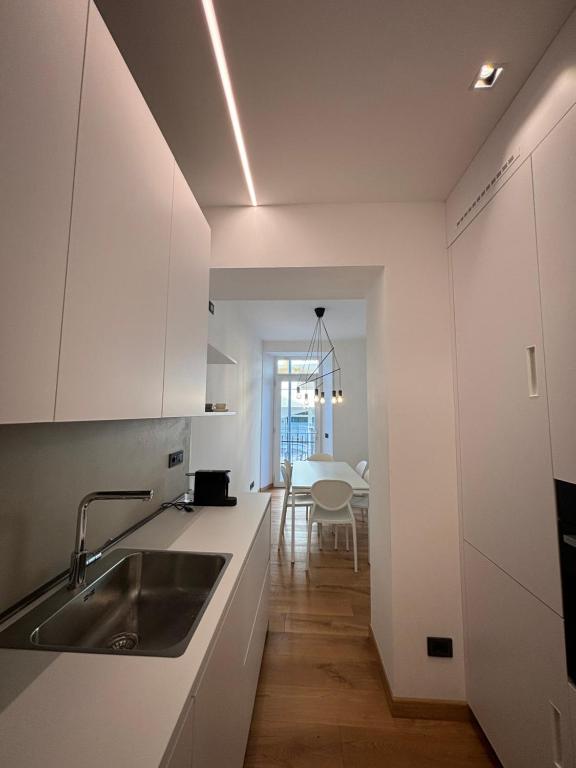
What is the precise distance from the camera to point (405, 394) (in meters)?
1.85

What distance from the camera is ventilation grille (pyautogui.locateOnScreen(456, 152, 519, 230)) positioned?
1.31m

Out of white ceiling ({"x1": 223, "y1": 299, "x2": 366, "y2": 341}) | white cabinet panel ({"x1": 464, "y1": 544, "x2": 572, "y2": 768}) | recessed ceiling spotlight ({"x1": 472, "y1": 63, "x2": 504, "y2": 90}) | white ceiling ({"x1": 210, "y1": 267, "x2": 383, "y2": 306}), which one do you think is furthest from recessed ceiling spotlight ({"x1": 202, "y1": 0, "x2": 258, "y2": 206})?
white ceiling ({"x1": 223, "y1": 299, "x2": 366, "y2": 341})

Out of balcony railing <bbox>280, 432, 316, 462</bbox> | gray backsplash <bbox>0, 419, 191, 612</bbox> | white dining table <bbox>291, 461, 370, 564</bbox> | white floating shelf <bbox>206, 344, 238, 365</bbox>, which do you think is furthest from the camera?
balcony railing <bbox>280, 432, 316, 462</bbox>

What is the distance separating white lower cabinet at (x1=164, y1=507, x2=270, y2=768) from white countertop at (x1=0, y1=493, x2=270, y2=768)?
0.05 meters

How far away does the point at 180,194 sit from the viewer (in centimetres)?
128

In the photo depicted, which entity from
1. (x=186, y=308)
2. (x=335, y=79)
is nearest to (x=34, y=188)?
(x=186, y=308)

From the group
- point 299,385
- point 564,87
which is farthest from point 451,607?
point 299,385

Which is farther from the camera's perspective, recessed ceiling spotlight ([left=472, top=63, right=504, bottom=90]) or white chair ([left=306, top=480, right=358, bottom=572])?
white chair ([left=306, top=480, right=358, bottom=572])

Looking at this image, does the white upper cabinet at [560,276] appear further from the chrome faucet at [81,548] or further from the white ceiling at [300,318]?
the white ceiling at [300,318]

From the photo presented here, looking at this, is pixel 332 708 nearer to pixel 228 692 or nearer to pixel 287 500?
pixel 228 692

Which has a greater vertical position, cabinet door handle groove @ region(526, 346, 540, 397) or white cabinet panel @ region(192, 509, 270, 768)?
cabinet door handle groove @ region(526, 346, 540, 397)

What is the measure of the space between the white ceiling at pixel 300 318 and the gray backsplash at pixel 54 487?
314 cm

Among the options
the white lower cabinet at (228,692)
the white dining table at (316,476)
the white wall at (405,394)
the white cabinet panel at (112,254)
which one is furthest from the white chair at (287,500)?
the white cabinet panel at (112,254)

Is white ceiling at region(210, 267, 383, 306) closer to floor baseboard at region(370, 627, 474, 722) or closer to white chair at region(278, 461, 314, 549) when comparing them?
white chair at region(278, 461, 314, 549)
